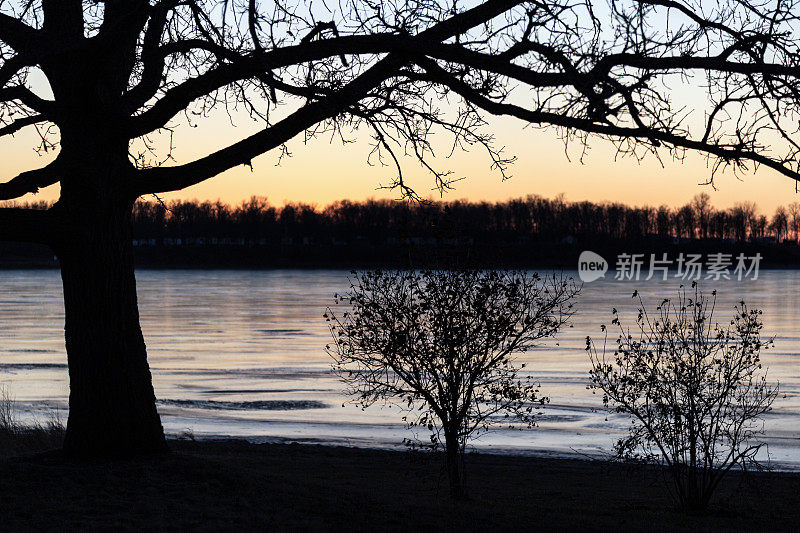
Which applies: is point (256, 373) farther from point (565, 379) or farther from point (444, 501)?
point (444, 501)

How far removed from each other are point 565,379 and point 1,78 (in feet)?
56.4

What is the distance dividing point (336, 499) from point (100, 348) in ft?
9.82

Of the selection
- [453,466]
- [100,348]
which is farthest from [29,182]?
[453,466]

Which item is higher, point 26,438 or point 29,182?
point 29,182

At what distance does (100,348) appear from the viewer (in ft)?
34.6

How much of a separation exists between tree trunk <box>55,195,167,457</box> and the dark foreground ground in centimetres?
43

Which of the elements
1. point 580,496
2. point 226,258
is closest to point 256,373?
point 580,496

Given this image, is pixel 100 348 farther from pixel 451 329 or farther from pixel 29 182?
pixel 451 329

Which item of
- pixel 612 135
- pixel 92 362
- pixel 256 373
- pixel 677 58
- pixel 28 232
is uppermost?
pixel 677 58

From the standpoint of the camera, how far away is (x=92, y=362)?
1054cm

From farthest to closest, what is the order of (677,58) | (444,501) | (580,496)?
(580,496)
(444,501)
(677,58)

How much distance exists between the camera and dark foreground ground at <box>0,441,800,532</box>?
855 cm

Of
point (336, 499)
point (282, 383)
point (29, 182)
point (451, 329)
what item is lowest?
point (282, 383)

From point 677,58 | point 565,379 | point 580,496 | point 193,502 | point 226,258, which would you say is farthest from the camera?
point 226,258
